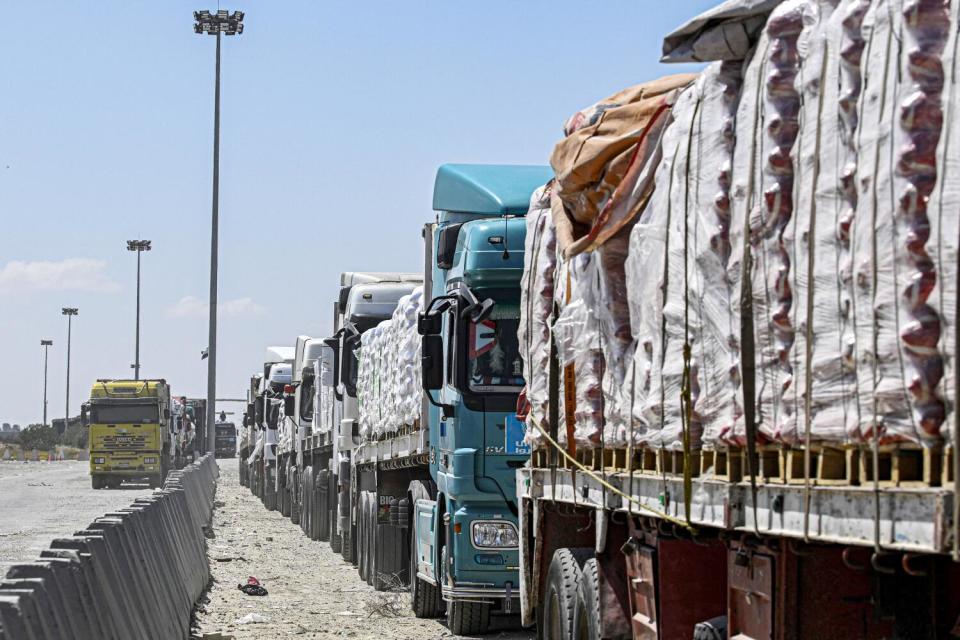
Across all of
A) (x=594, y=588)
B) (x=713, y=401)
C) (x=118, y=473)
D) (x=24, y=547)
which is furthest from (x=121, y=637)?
(x=118, y=473)

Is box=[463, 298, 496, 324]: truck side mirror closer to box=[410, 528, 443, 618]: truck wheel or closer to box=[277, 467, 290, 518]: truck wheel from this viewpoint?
box=[410, 528, 443, 618]: truck wheel

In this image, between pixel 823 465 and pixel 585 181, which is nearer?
pixel 823 465

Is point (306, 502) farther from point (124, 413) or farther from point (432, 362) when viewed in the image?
point (124, 413)

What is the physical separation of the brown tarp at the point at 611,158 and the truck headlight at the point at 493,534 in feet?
15.2

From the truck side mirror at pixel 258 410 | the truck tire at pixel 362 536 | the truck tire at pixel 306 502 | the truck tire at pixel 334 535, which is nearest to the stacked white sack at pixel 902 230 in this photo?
the truck tire at pixel 362 536

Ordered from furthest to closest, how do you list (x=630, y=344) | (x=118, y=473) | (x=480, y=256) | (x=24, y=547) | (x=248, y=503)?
(x=118, y=473) → (x=248, y=503) → (x=24, y=547) → (x=480, y=256) → (x=630, y=344)

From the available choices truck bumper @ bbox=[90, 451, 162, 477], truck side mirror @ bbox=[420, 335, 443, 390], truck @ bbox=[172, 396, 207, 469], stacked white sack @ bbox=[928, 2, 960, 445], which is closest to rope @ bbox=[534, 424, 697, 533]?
stacked white sack @ bbox=[928, 2, 960, 445]

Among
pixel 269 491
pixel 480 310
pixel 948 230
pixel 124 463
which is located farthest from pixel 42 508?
pixel 948 230

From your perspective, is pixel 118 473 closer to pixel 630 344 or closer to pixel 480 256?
pixel 480 256

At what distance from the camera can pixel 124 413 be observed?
179 feet

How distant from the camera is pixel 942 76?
14.9ft

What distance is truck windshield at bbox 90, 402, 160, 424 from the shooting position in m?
54.3

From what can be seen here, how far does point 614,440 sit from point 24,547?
16812 millimetres

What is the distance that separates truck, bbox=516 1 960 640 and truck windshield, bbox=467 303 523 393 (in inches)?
148
